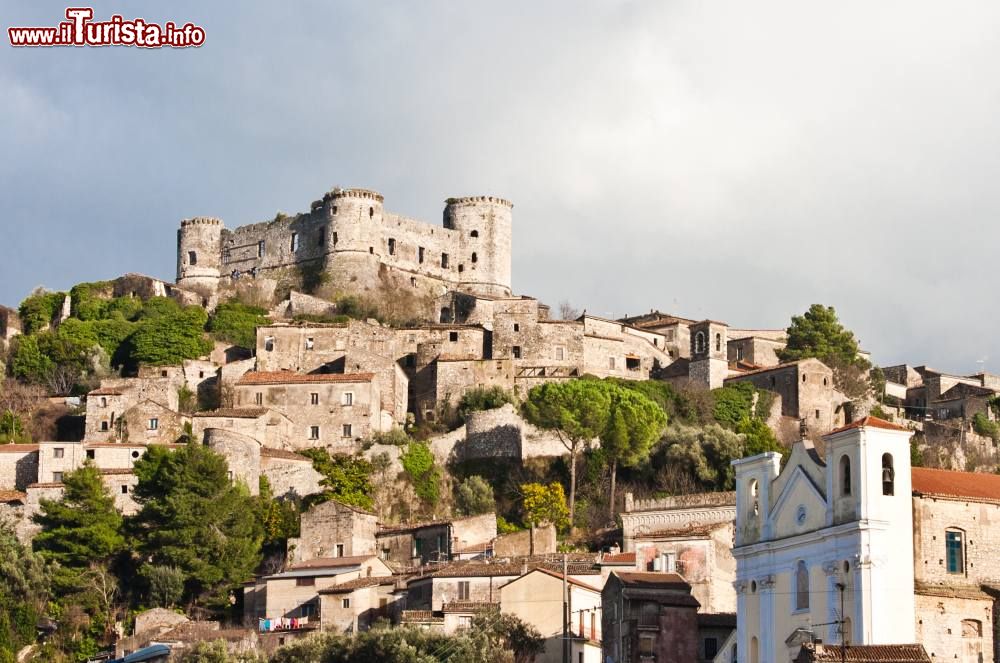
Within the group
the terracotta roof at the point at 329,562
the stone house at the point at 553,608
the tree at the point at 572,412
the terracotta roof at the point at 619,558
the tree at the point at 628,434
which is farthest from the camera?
the tree at the point at 572,412

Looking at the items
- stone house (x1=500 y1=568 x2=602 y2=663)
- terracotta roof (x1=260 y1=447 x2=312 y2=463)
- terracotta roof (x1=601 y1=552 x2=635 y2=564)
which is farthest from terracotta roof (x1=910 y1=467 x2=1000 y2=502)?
terracotta roof (x1=260 y1=447 x2=312 y2=463)

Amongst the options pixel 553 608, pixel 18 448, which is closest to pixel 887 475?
pixel 553 608

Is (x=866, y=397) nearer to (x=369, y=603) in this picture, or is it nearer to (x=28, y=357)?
(x=369, y=603)

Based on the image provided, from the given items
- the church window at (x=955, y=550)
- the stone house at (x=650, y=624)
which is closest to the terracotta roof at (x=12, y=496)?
the stone house at (x=650, y=624)

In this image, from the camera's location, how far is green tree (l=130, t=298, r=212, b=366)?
9194 centimetres

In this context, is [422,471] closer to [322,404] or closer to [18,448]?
[322,404]

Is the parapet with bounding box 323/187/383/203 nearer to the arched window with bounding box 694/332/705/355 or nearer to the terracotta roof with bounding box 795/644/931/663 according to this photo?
the arched window with bounding box 694/332/705/355

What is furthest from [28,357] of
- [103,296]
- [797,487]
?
[797,487]

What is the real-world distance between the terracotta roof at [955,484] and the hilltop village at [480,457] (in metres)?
0.16

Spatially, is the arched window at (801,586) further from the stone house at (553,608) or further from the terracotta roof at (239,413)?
the terracotta roof at (239,413)

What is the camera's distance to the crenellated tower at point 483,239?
110 meters

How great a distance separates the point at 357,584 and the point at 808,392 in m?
29.4

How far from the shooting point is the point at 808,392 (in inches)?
3501

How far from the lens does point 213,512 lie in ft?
238
